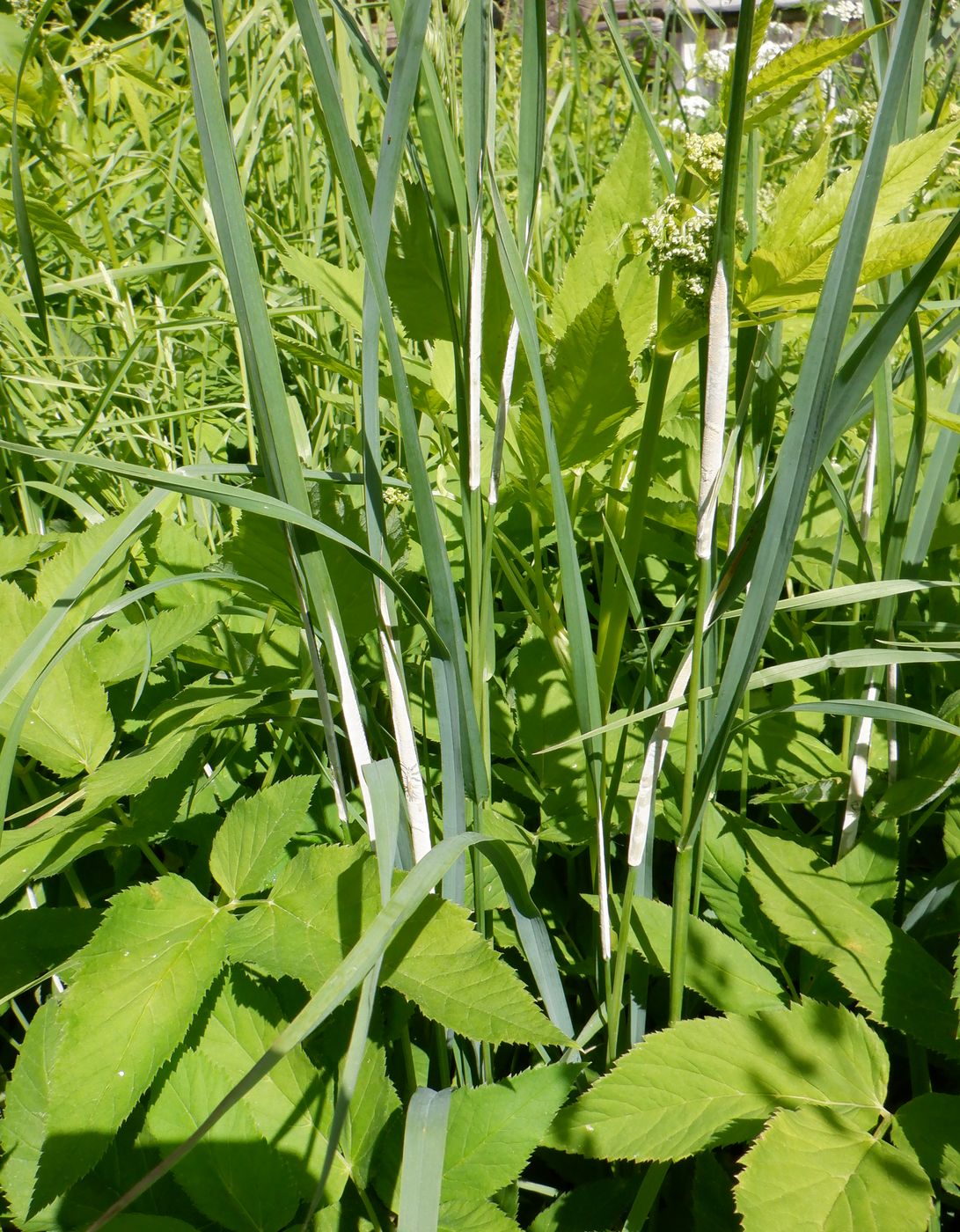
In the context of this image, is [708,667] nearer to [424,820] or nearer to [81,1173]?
[424,820]

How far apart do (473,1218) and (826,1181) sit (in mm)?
247

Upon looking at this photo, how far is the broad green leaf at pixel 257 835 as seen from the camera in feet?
2.40

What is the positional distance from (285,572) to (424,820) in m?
0.27

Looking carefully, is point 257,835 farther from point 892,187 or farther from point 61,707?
point 892,187

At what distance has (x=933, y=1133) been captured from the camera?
0.65m

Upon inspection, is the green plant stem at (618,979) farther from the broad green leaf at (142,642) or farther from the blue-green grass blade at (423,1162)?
the broad green leaf at (142,642)

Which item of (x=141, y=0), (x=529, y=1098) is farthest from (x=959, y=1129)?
(x=141, y=0)

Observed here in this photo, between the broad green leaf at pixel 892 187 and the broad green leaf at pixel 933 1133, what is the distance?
2.01ft

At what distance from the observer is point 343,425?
125 cm

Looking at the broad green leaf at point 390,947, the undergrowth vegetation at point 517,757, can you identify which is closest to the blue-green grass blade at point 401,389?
the undergrowth vegetation at point 517,757

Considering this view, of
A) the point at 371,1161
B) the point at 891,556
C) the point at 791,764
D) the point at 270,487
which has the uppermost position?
the point at 270,487

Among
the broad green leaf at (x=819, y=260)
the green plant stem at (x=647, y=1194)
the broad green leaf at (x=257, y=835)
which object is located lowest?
the green plant stem at (x=647, y=1194)

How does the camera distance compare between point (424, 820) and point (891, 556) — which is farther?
point (891, 556)

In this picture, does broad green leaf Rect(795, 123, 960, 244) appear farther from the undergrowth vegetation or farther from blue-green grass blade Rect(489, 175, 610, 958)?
blue-green grass blade Rect(489, 175, 610, 958)
